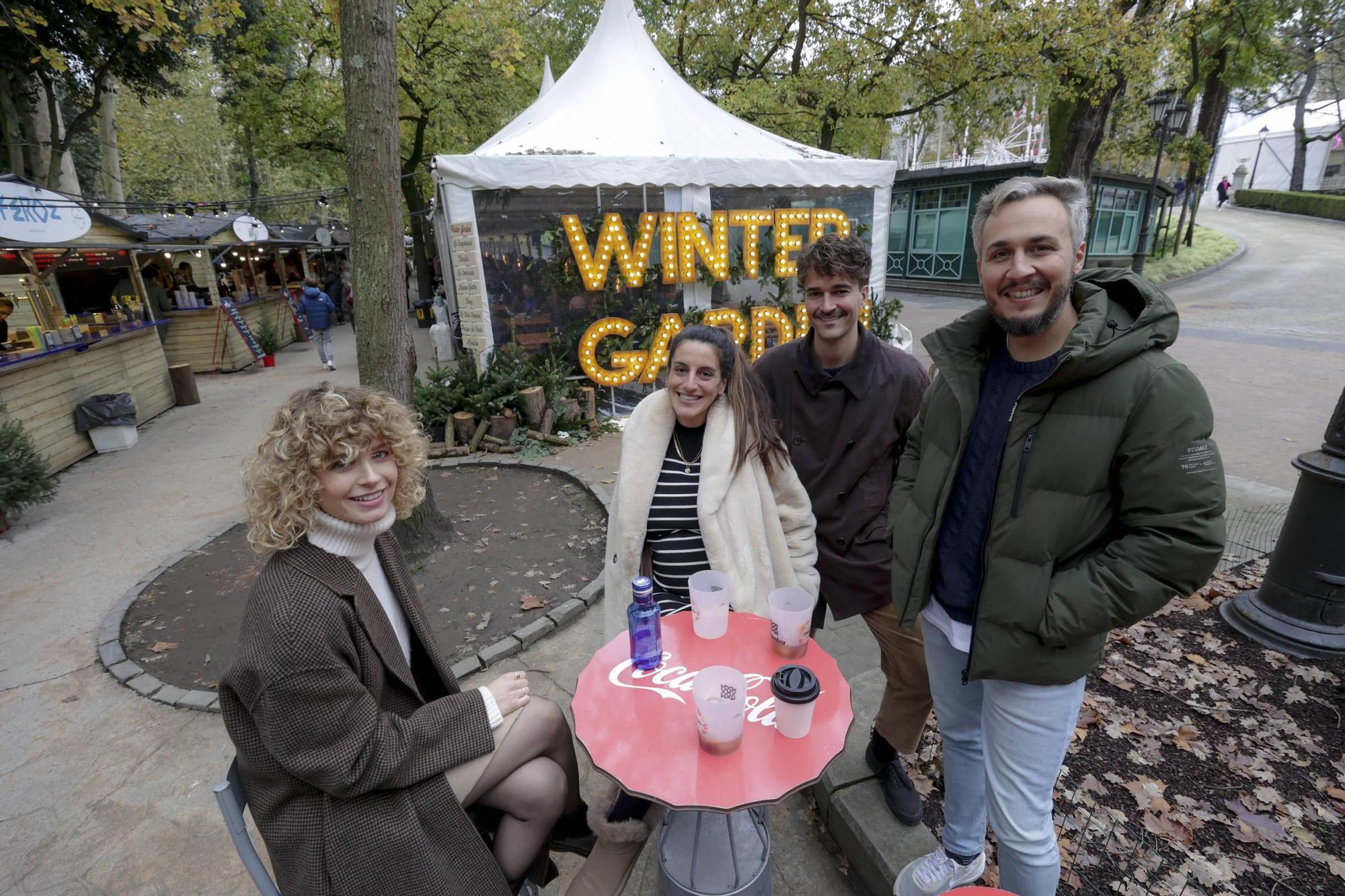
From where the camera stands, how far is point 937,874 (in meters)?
2.05

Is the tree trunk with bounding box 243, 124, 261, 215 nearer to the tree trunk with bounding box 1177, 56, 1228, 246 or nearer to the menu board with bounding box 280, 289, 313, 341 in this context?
the menu board with bounding box 280, 289, 313, 341

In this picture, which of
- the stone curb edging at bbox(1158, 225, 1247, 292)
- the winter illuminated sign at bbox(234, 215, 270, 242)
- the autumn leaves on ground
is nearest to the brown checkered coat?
the autumn leaves on ground

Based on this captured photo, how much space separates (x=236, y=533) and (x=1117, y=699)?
6.73 m

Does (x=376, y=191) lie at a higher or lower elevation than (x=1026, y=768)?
higher

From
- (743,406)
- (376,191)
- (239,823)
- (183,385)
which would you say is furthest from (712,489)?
(183,385)

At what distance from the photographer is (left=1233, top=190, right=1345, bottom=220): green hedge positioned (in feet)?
89.2

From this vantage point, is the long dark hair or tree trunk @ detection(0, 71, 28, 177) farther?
tree trunk @ detection(0, 71, 28, 177)

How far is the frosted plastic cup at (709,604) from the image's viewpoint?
2.12 metres

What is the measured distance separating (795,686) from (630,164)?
715 centimetres

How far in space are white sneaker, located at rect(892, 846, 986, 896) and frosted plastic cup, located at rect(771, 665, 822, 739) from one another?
2.66 ft

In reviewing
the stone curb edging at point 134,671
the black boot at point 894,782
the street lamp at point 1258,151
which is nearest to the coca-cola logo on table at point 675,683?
the black boot at point 894,782

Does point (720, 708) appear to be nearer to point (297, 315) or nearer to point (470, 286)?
point (470, 286)

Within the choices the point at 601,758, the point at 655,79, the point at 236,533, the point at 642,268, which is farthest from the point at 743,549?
the point at 655,79

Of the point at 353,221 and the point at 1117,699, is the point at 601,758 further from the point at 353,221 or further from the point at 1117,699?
the point at 353,221
